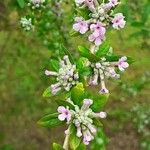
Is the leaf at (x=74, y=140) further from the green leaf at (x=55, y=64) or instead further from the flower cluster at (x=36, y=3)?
the flower cluster at (x=36, y=3)

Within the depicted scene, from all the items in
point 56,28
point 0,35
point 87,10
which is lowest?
point 87,10

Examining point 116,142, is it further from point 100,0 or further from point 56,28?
point 100,0

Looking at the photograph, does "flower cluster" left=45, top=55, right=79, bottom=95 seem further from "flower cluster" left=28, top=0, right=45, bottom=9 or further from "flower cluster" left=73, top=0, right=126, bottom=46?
"flower cluster" left=28, top=0, right=45, bottom=9

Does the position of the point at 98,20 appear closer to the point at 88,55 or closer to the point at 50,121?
the point at 88,55

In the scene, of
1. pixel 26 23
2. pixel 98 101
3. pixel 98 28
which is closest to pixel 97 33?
pixel 98 28

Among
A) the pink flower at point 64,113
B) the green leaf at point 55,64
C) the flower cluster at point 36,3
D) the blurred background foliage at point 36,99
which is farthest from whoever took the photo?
the blurred background foliage at point 36,99

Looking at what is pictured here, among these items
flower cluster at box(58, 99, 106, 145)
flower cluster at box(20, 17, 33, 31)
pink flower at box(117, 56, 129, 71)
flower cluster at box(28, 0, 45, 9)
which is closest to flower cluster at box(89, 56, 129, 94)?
pink flower at box(117, 56, 129, 71)

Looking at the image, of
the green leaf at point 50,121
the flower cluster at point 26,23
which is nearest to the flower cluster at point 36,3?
the flower cluster at point 26,23

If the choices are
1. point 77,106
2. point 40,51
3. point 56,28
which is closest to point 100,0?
point 77,106
